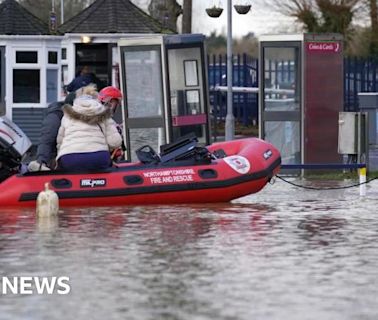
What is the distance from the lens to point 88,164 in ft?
57.8

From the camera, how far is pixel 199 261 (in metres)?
12.2

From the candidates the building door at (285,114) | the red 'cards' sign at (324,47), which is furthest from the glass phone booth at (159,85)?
the red 'cards' sign at (324,47)

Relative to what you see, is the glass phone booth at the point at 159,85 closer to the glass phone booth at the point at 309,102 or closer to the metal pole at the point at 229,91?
the glass phone booth at the point at 309,102

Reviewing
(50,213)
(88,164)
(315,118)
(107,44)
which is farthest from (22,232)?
(107,44)

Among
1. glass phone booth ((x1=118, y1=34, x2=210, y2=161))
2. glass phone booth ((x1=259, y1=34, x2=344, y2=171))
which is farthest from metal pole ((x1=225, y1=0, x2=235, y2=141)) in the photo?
glass phone booth ((x1=259, y1=34, x2=344, y2=171))

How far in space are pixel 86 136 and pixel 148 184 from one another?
98 cm

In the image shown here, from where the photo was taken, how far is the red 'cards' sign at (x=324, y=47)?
24.7 m

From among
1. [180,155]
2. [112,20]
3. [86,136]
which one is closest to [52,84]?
[112,20]

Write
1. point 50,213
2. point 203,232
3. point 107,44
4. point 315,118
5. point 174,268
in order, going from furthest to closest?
1. point 107,44
2. point 315,118
3. point 50,213
4. point 203,232
5. point 174,268

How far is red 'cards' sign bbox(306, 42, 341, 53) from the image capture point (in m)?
24.7

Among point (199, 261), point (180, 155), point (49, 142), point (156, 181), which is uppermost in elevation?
point (49, 142)

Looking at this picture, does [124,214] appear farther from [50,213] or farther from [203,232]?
[203,232]

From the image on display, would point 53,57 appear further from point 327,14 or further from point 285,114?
point 327,14

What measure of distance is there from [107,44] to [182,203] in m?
15.0
